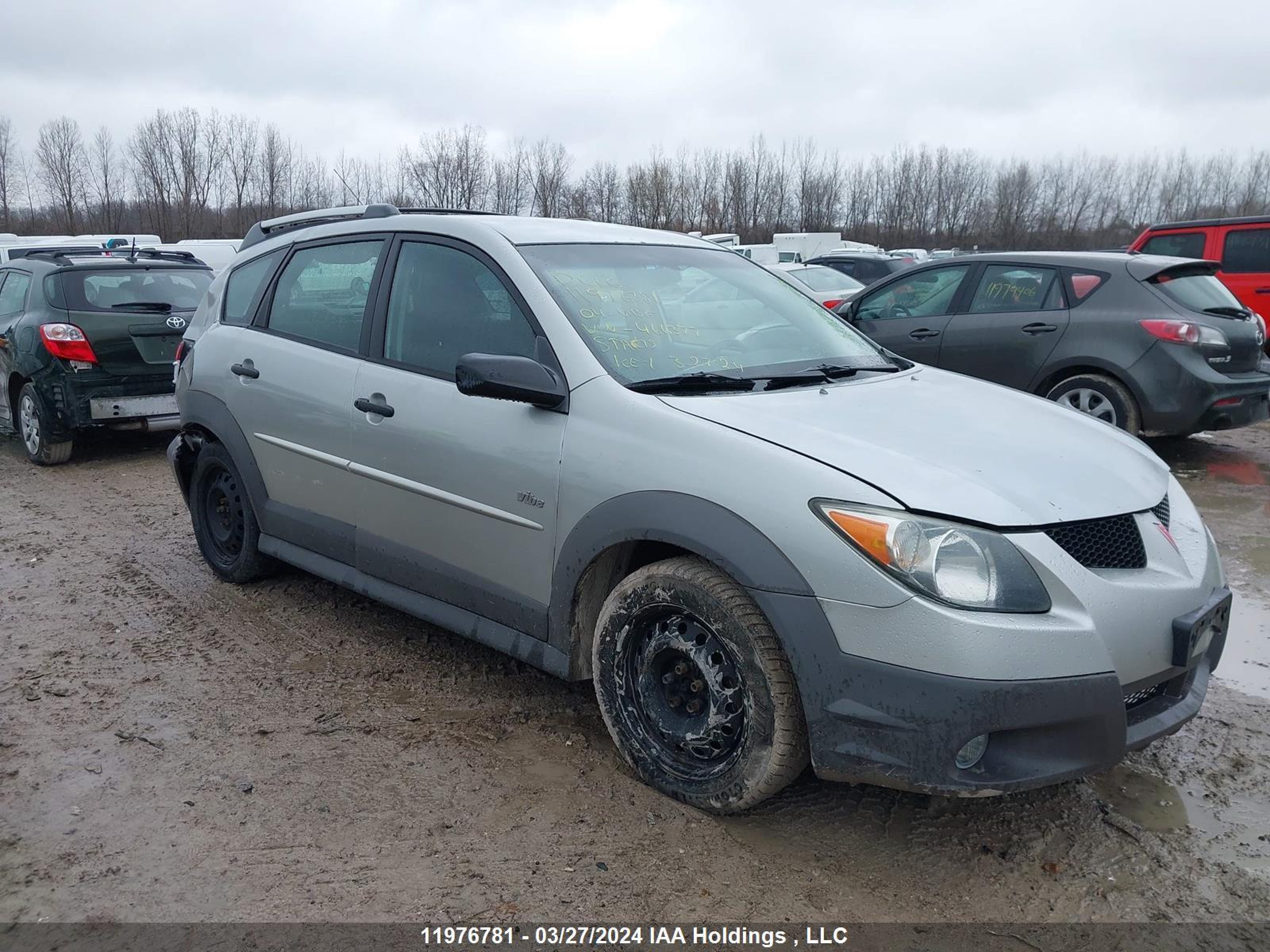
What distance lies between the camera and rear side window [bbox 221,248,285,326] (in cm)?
476

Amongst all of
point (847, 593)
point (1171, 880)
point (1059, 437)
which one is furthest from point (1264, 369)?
point (847, 593)

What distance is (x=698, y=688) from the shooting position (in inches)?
116

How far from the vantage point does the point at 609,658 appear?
310 centimetres

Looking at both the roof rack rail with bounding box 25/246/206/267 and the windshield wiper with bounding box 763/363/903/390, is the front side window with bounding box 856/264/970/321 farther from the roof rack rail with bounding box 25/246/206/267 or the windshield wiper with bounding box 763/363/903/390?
the roof rack rail with bounding box 25/246/206/267

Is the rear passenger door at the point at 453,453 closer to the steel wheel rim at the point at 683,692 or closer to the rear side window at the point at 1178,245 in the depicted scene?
the steel wheel rim at the point at 683,692

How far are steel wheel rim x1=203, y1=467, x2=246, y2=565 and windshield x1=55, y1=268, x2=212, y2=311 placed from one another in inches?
138

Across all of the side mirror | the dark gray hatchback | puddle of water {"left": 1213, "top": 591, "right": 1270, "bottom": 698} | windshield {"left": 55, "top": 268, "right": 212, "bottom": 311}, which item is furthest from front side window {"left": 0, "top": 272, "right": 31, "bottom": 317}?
puddle of water {"left": 1213, "top": 591, "right": 1270, "bottom": 698}

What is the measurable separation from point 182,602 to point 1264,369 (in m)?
7.65

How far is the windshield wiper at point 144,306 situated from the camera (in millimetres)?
8102

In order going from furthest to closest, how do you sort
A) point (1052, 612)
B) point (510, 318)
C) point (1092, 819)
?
point (510, 318) < point (1092, 819) < point (1052, 612)

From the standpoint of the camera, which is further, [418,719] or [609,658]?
[418,719]

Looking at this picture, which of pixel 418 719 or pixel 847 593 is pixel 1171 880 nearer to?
pixel 847 593

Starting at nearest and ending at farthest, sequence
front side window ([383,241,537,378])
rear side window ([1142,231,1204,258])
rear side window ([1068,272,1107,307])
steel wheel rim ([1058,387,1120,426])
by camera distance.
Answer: front side window ([383,241,537,378]), steel wheel rim ([1058,387,1120,426]), rear side window ([1068,272,1107,307]), rear side window ([1142,231,1204,258])

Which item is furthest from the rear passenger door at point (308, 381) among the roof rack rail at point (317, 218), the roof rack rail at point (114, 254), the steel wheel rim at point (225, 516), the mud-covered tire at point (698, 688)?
the roof rack rail at point (114, 254)
